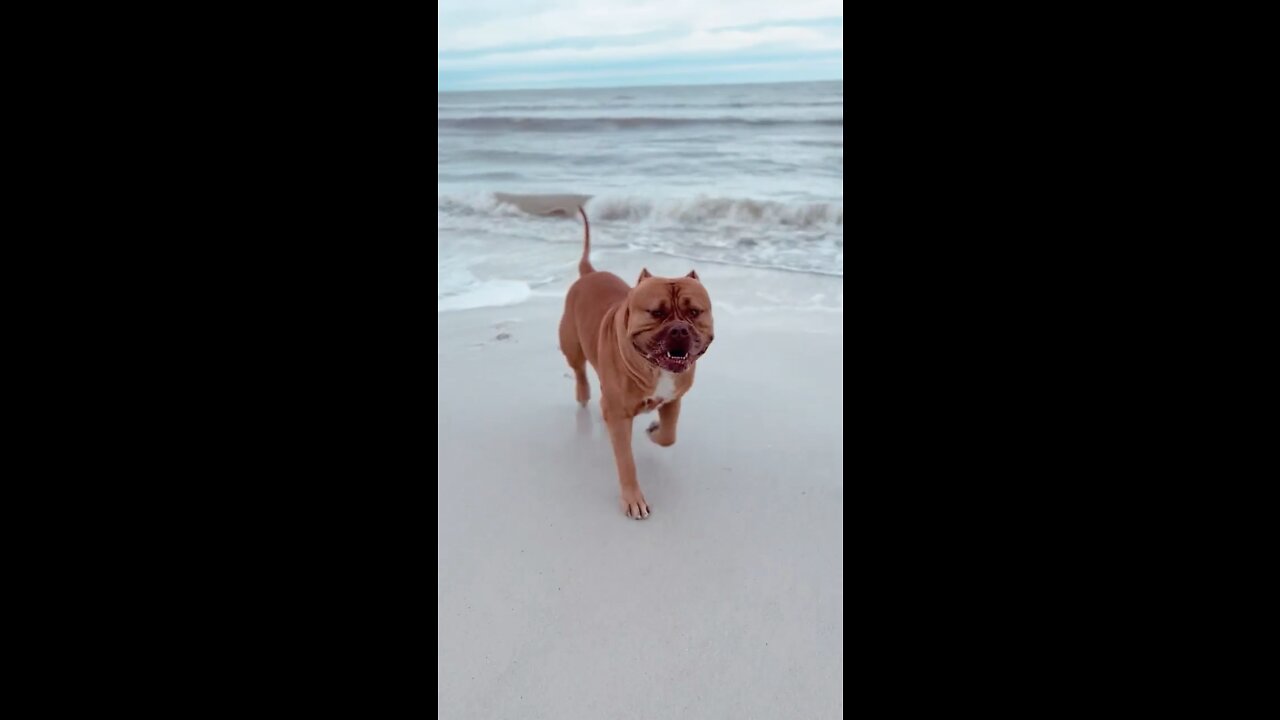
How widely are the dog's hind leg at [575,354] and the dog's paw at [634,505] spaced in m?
0.72

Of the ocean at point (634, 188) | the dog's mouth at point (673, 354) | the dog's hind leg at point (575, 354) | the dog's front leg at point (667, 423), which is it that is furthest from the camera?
the ocean at point (634, 188)

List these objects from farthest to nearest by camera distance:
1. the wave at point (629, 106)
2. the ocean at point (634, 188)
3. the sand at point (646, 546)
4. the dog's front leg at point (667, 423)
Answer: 1. the wave at point (629, 106)
2. the ocean at point (634, 188)
3. the dog's front leg at point (667, 423)
4. the sand at point (646, 546)

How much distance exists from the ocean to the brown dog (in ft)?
2.14

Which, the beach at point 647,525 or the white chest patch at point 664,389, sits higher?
the white chest patch at point 664,389

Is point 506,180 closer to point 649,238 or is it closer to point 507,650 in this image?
point 649,238

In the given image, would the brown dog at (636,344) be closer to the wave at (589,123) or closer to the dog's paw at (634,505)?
the dog's paw at (634,505)

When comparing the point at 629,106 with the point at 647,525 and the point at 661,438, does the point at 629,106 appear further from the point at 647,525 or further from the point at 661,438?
the point at 647,525

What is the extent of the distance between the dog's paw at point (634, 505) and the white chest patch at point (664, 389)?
33 centimetres

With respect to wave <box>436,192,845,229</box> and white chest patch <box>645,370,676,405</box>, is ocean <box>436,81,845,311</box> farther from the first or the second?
white chest patch <box>645,370,676,405</box>

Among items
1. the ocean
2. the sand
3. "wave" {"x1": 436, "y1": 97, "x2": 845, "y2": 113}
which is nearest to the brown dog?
the sand

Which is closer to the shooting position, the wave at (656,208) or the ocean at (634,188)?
the ocean at (634,188)

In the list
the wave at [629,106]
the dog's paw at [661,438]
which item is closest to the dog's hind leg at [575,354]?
the dog's paw at [661,438]

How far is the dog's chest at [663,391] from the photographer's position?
99.2 inches

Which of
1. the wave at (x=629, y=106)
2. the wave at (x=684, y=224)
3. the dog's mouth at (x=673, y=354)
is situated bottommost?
the dog's mouth at (x=673, y=354)
